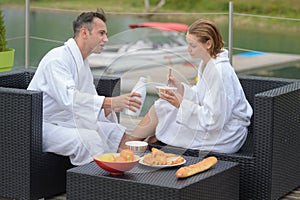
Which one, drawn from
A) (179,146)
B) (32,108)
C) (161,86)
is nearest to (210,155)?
(179,146)

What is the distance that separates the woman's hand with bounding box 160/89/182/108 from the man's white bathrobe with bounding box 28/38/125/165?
263 mm

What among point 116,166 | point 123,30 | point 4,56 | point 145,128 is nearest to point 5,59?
point 4,56

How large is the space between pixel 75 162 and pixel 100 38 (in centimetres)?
55

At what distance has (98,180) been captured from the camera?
2711mm

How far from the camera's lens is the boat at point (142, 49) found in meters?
2.97

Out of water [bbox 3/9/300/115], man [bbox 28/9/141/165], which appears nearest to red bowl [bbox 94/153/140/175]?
man [bbox 28/9/141/165]

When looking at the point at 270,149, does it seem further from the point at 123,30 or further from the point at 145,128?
the point at 123,30

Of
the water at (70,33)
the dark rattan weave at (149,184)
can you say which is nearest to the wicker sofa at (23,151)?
the dark rattan weave at (149,184)

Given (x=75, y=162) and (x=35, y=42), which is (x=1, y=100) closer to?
(x=75, y=162)

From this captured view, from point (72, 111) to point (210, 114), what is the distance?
1.87 ft

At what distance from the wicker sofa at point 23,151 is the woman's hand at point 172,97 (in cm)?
51

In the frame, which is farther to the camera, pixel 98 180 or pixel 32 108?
pixel 32 108

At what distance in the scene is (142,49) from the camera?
298 centimetres

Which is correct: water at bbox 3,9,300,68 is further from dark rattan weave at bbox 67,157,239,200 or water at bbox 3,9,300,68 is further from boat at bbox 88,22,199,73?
dark rattan weave at bbox 67,157,239,200
